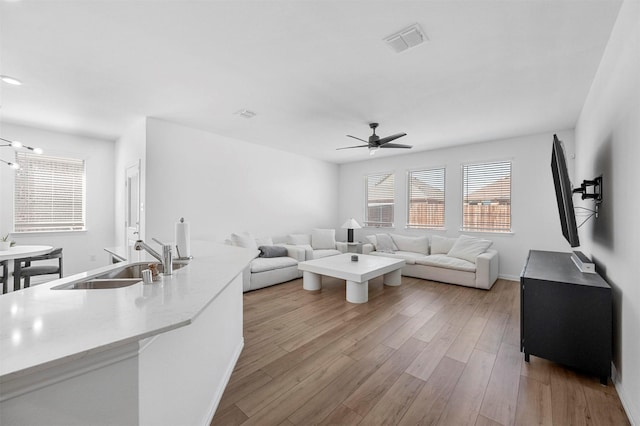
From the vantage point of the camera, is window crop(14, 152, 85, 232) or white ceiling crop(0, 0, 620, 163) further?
window crop(14, 152, 85, 232)

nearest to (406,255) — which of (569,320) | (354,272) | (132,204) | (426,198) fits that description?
(426,198)

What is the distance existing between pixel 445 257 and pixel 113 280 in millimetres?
4995

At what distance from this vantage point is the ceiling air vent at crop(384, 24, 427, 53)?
211 cm

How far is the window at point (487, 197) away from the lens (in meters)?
5.12

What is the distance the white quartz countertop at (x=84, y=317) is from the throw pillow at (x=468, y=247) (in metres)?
4.63

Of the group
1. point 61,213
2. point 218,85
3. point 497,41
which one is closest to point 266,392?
point 218,85

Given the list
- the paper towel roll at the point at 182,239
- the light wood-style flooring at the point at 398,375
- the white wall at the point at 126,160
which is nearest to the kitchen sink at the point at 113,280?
the paper towel roll at the point at 182,239

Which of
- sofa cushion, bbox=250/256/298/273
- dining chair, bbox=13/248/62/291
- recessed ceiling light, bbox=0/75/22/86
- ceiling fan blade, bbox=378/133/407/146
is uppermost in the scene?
recessed ceiling light, bbox=0/75/22/86

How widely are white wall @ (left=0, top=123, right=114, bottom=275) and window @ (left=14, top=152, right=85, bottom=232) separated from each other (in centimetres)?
10

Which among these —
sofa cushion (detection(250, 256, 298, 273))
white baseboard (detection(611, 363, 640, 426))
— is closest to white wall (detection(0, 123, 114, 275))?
sofa cushion (detection(250, 256, 298, 273))

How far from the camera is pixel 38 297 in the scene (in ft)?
3.86

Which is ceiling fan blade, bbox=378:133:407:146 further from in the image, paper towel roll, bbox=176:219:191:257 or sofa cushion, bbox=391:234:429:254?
paper towel roll, bbox=176:219:191:257

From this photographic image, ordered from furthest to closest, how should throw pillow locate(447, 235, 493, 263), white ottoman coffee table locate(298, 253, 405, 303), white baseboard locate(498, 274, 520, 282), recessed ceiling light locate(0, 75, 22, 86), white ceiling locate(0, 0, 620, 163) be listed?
white baseboard locate(498, 274, 520, 282)
throw pillow locate(447, 235, 493, 263)
white ottoman coffee table locate(298, 253, 405, 303)
recessed ceiling light locate(0, 75, 22, 86)
white ceiling locate(0, 0, 620, 163)

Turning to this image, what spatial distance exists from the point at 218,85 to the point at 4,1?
1.58m
